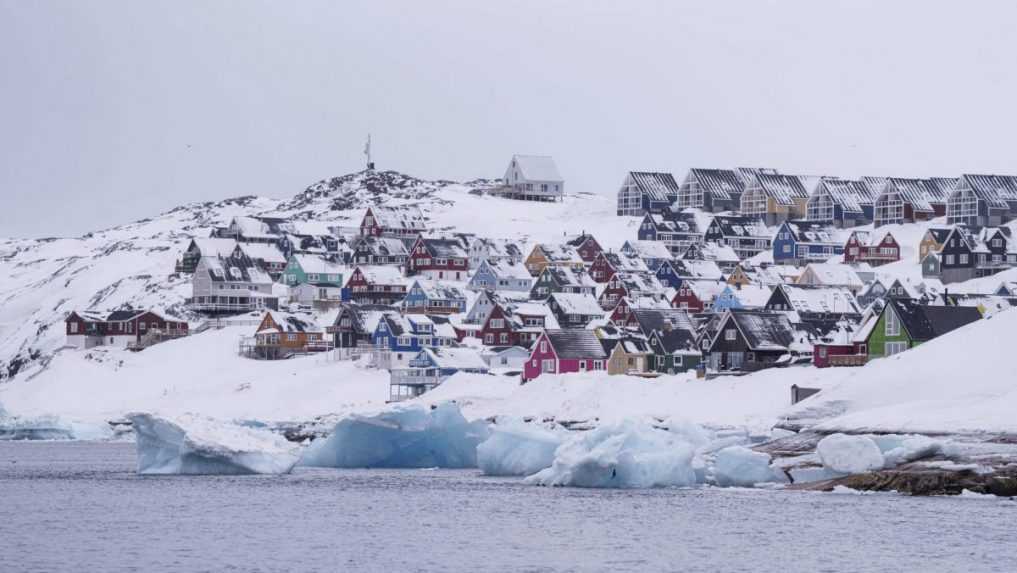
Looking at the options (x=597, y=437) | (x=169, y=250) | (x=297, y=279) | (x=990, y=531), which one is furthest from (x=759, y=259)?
(x=990, y=531)

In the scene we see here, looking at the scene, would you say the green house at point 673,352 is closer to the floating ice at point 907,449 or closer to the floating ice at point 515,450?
the floating ice at point 515,450

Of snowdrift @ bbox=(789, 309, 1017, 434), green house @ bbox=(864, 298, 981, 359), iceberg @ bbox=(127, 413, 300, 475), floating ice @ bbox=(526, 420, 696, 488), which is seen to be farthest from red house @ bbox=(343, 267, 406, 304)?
floating ice @ bbox=(526, 420, 696, 488)

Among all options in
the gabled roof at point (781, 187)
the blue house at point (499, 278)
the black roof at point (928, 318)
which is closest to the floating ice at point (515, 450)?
the black roof at point (928, 318)

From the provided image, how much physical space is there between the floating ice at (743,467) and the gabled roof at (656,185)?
122 metres

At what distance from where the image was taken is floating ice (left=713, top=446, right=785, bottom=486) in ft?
194

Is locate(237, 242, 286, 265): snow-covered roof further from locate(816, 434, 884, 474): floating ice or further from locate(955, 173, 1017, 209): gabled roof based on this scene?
locate(816, 434, 884, 474): floating ice

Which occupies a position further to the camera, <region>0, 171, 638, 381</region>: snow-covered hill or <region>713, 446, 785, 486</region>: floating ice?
<region>0, 171, 638, 381</region>: snow-covered hill

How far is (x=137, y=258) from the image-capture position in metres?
166

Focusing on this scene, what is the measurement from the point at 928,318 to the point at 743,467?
117ft

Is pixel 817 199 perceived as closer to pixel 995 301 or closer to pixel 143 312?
pixel 995 301

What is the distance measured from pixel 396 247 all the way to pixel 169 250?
22614 millimetres

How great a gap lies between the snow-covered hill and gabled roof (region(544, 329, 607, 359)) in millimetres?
40094

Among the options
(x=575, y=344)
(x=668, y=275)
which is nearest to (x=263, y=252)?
(x=668, y=275)

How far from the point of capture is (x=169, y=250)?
6654 inches
